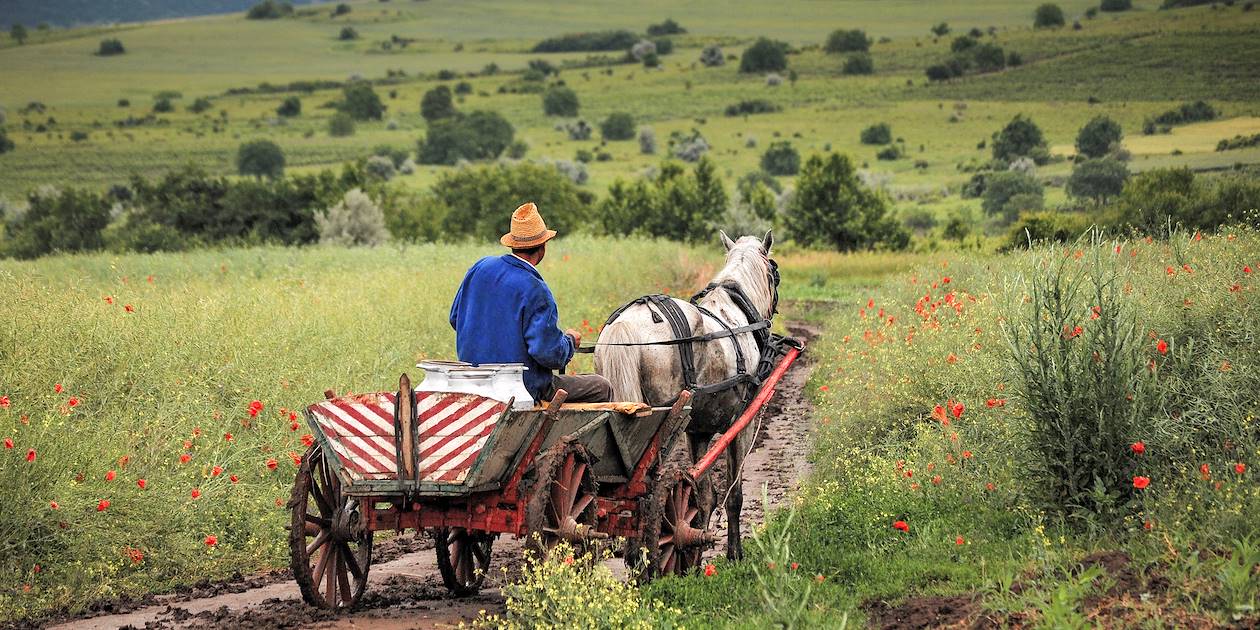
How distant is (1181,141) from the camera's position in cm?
3509

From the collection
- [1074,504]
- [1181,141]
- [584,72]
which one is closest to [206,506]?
[1074,504]

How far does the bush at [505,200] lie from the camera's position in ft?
214

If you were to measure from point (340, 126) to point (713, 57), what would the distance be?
169ft

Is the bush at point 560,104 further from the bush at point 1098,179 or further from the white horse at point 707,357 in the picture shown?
the white horse at point 707,357

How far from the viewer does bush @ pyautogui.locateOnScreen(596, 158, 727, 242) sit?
57.6 meters

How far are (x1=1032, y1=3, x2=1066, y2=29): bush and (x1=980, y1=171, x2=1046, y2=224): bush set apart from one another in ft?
209

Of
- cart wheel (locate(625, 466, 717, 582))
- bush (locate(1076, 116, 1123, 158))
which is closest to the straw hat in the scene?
cart wheel (locate(625, 466, 717, 582))

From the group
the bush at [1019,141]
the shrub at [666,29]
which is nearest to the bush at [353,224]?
the bush at [1019,141]

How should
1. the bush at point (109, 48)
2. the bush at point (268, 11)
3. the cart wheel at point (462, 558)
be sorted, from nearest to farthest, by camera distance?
the cart wheel at point (462, 558) < the bush at point (109, 48) < the bush at point (268, 11)

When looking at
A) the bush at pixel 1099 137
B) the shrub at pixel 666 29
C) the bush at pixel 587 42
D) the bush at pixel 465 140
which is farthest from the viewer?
the shrub at pixel 666 29

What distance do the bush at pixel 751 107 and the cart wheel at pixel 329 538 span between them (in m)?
106

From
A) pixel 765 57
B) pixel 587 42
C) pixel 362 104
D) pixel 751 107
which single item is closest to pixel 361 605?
pixel 751 107

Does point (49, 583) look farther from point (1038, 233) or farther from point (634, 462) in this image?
point (1038, 233)

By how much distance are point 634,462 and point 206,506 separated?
3.29 m
